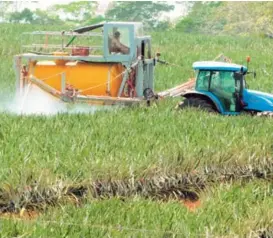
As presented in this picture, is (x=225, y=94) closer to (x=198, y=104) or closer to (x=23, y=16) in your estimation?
(x=198, y=104)

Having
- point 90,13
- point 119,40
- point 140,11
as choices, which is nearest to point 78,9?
point 90,13

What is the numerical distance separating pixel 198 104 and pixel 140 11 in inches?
2323

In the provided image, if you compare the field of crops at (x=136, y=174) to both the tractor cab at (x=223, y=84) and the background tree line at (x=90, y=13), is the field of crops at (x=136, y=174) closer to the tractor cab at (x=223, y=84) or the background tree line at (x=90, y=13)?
the tractor cab at (x=223, y=84)

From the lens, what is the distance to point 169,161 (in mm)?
8820

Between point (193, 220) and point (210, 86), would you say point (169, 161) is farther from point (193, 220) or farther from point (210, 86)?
point (210, 86)

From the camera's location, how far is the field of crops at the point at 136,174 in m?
6.70

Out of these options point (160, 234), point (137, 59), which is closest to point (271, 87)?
point (137, 59)

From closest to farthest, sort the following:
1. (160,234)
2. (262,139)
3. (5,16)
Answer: (160,234) < (262,139) < (5,16)

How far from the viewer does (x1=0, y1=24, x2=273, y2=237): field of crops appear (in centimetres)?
670

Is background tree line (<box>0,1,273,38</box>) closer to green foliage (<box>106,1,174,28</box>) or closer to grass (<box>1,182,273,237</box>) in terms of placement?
green foliage (<box>106,1,174,28</box>)

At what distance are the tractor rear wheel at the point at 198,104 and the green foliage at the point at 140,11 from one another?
5478cm

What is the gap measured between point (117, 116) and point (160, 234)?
4.99m

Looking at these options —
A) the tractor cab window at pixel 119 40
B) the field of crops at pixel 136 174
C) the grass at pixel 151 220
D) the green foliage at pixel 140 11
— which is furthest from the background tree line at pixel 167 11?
the grass at pixel 151 220

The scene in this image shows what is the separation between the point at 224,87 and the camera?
504 inches
